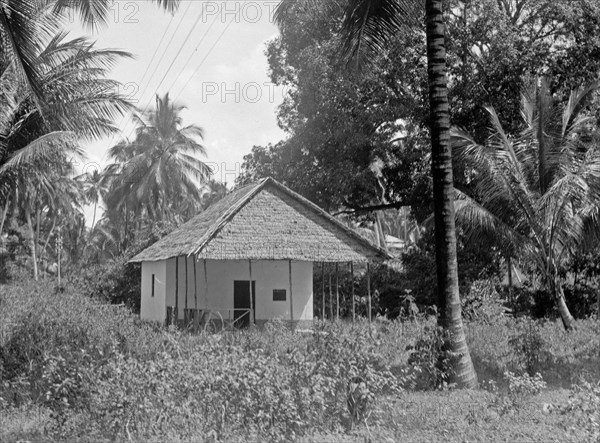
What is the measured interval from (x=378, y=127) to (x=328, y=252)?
15.8 ft

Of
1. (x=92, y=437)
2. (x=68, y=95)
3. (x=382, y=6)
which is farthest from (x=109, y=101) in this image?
(x=92, y=437)

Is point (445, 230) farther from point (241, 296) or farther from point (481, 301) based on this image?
point (481, 301)

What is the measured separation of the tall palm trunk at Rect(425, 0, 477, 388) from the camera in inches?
390

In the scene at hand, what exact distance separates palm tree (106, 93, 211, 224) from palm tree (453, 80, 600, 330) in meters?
19.4

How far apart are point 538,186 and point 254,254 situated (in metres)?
7.25

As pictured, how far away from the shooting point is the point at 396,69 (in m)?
19.7

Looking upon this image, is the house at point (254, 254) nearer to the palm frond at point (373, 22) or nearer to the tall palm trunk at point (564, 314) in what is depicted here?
the tall palm trunk at point (564, 314)

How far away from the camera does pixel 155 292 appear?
22.6 m

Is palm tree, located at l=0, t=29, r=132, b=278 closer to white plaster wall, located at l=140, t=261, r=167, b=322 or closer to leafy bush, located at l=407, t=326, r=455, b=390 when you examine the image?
white plaster wall, located at l=140, t=261, r=167, b=322

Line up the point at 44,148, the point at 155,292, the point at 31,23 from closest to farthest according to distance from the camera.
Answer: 1. the point at 31,23
2. the point at 44,148
3. the point at 155,292

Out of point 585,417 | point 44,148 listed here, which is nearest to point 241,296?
point 44,148

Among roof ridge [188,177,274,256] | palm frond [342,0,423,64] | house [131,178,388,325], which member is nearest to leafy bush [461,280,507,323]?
house [131,178,388,325]

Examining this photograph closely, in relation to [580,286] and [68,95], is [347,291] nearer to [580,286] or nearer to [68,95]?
[580,286]

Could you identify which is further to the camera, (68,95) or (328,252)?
(328,252)
